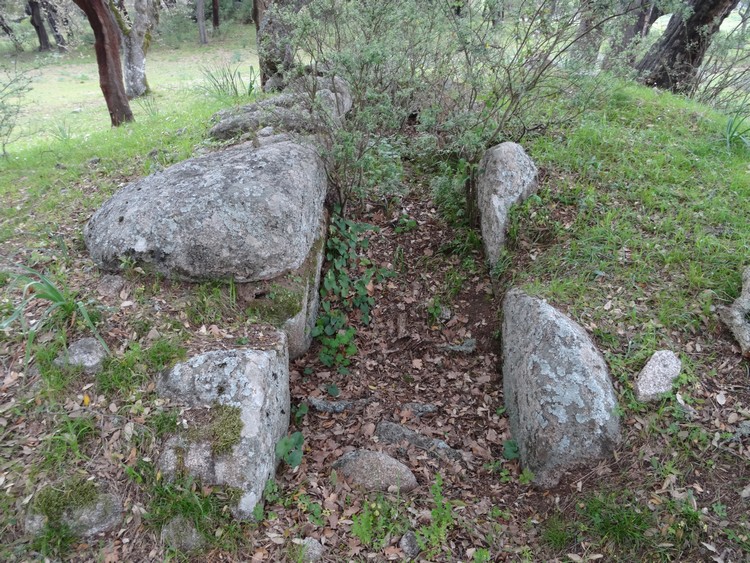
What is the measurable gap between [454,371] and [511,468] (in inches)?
39.1

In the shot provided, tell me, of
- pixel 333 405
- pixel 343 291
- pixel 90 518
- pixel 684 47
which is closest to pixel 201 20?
pixel 684 47

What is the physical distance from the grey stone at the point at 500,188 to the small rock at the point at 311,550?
2839 mm

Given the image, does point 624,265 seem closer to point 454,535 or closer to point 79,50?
point 454,535

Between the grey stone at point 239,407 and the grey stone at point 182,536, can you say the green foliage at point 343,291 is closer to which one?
the grey stone at point 239,407

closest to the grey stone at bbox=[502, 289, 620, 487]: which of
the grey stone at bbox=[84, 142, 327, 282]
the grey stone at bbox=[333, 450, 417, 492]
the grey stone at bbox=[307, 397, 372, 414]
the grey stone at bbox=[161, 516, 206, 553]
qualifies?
the grey stone at bbox=[333, 450, 417, 492]

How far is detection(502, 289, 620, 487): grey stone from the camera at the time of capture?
3072mm

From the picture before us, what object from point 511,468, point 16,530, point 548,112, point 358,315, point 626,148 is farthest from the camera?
point 548,112

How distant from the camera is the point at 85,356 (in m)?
3.12

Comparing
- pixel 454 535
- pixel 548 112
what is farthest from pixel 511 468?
pixel 548 112

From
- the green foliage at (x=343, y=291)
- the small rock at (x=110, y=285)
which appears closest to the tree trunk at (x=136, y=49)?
the green foliage at (x=343, y=291)

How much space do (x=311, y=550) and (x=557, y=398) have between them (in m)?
1.83

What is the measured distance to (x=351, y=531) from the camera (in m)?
2.87

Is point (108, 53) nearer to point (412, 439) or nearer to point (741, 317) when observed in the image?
point (412, 439)

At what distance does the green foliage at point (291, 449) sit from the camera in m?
3.17
